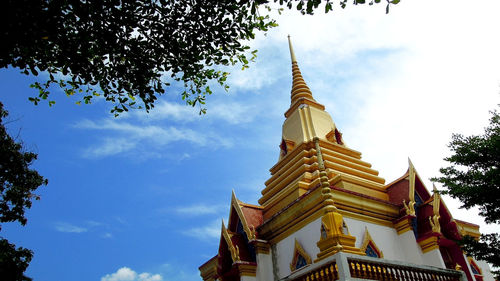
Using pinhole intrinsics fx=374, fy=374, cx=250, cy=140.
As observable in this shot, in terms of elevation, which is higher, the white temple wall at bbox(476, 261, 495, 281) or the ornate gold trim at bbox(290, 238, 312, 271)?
the ornate gold trim at bbox(290, 238, 312, 271)

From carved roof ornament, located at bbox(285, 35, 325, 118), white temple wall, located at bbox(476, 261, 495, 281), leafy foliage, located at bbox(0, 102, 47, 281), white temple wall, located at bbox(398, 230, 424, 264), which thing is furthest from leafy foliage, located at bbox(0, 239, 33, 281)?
white temple wall, located at bbox(476, 261, 495, 281)

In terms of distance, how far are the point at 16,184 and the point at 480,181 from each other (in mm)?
14115

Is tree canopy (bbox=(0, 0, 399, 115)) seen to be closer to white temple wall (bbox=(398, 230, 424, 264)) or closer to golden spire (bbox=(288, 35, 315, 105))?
white temple wall (bbox=(398, 230, 424, 264))

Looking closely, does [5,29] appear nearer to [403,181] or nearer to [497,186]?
[497,186]

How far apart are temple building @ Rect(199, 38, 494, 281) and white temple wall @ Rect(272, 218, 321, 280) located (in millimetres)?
31

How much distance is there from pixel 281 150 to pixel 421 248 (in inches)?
335

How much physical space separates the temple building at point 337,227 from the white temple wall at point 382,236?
3cm

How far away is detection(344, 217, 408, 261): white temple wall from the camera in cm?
1188

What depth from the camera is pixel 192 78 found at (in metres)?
8.01

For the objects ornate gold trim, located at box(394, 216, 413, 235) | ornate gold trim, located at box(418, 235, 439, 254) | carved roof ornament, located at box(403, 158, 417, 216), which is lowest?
ornate gold trim, located at box(418, 235, 439, 254)

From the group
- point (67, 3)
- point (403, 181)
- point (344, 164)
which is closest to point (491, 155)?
point (403, 181)

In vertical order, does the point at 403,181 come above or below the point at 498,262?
above

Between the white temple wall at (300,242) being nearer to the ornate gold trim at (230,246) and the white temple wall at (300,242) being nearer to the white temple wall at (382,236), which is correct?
the white temple wall at (382,236)

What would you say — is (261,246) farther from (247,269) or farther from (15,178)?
(15,178)
